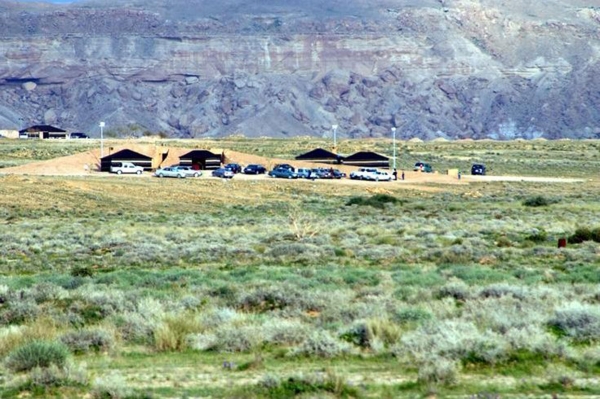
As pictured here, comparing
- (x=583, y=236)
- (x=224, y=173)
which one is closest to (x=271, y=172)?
(x=224, y=173)

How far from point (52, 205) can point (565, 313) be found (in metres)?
40.6

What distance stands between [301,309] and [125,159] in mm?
69539

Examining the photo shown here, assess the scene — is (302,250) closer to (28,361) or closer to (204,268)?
(204,268)

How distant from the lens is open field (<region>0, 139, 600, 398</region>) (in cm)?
1152

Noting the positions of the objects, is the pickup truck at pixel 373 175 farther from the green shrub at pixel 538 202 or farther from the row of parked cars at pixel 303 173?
the green shrub at pixel 538 202

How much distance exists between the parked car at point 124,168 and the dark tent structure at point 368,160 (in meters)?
20.3

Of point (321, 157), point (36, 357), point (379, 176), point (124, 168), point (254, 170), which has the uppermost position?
point (321, 157)

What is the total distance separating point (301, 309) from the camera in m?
16.1

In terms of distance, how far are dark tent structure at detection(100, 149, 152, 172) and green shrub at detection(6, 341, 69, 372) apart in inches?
2811

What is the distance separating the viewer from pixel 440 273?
21.6 m

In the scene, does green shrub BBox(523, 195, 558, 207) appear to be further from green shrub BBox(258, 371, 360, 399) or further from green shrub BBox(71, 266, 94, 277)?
green shrub BBox(258, 371, 360, 399)

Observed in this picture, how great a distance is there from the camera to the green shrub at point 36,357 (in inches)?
459

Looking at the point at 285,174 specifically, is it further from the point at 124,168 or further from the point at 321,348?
the point at 321,348

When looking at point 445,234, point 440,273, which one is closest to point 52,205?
point 445,234
